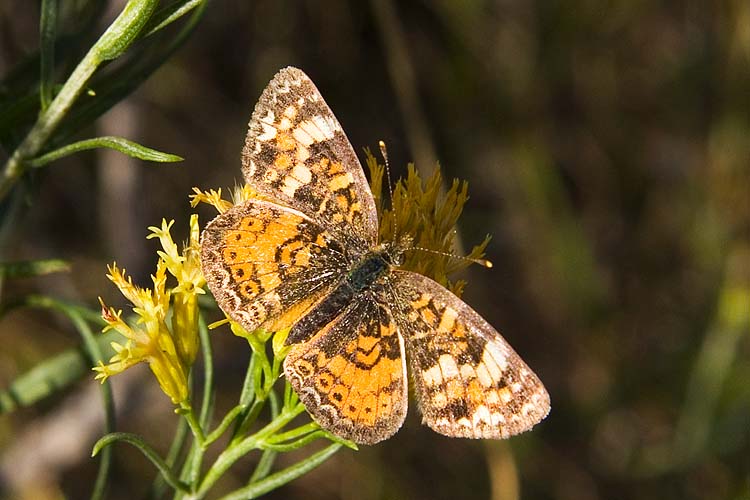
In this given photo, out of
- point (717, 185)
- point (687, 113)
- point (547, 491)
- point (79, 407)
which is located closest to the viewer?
point (79, 407)

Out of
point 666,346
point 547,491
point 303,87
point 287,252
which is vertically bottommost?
point 547,491

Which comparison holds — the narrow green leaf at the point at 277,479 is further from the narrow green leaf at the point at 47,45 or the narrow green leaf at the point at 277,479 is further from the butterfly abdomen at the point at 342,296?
the narrow green leaf at the point at 47,45

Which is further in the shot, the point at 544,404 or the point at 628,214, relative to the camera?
the point at 628,214

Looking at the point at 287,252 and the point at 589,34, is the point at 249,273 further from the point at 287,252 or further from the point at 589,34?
the point at 589,34

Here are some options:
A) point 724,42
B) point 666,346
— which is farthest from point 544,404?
point 724,42

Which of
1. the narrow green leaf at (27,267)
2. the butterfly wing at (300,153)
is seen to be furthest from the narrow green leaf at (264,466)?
the narrow green leaf at (27,267)

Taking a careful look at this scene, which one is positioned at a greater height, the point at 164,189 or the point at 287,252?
the point at 287,252
